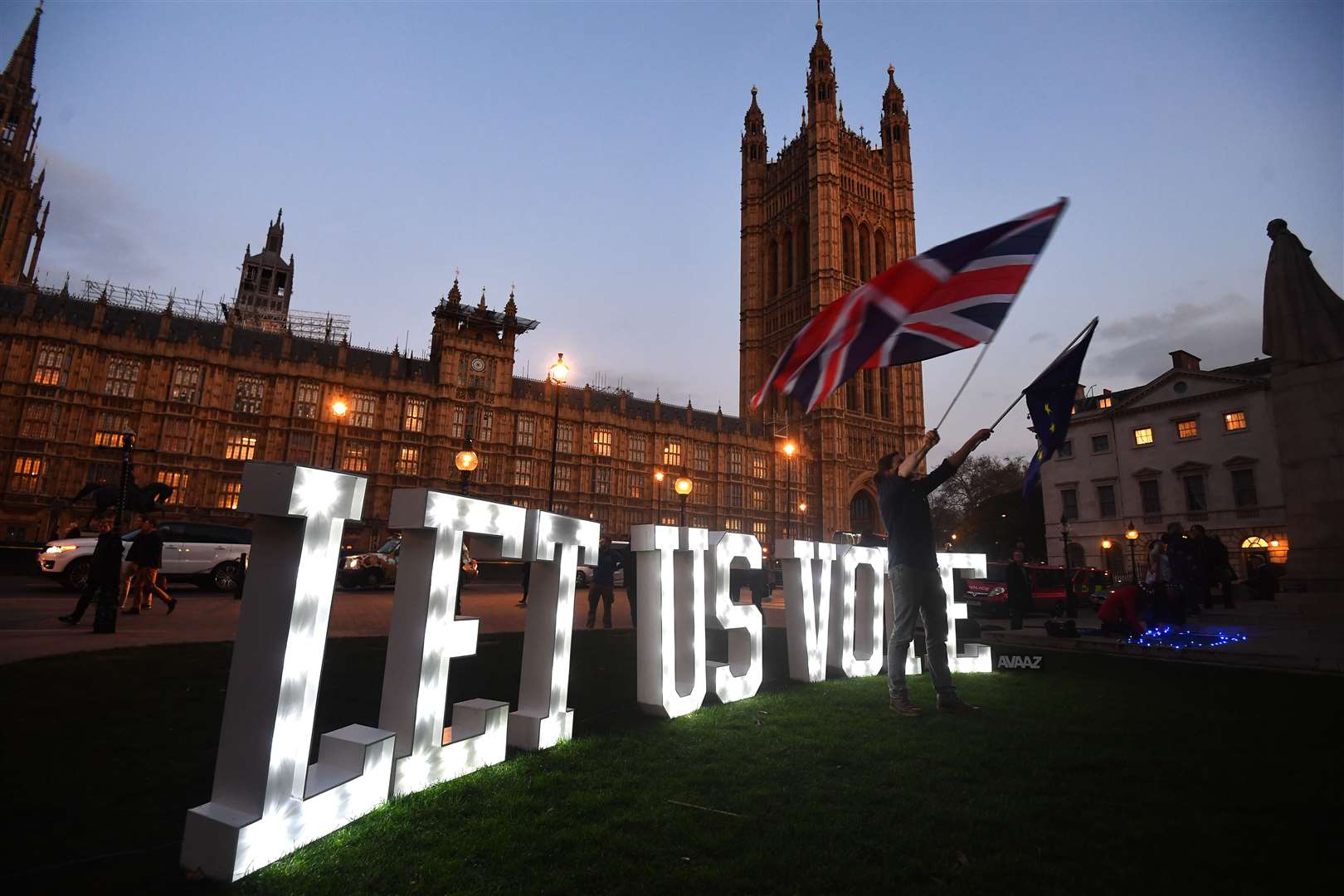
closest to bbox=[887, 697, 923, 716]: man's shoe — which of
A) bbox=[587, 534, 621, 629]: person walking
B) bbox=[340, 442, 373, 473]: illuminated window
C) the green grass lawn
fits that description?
the green grass lawn

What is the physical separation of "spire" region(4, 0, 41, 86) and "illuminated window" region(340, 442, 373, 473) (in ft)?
205

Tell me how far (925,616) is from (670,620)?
2.56 m

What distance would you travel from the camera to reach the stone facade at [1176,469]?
114 feet

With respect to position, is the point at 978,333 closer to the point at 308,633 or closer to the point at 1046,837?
the point at 1046,837

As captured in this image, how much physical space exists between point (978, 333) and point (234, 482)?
4172 centimetres

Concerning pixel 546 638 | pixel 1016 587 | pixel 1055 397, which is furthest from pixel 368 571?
pixel 1055 397

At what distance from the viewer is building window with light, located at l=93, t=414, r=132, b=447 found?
3478cm

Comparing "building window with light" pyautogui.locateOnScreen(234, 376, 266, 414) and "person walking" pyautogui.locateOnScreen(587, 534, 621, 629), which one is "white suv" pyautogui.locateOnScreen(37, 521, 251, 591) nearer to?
"person walking" pyautogui.locateOnScreen(587, 534, 621, 629)

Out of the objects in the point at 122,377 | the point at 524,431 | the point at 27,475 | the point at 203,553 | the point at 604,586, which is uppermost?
the point at 122,377

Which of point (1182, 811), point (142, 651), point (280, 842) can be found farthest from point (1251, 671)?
point (142, 651)

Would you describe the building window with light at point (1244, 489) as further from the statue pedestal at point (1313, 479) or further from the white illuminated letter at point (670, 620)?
the white illuminated letter at point (670, 620)

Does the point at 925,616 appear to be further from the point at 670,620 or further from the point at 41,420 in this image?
the point at 41,420

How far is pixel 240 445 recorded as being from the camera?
37.9 metres

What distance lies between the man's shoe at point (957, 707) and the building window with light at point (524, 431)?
41.0 m
